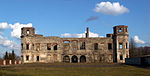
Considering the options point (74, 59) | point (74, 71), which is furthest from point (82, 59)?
point (74, 71)

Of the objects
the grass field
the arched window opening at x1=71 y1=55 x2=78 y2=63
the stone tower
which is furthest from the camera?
the arched window opening at x1=71 y1=55 x2=78 y2=63

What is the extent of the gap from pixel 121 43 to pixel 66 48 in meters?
13.4

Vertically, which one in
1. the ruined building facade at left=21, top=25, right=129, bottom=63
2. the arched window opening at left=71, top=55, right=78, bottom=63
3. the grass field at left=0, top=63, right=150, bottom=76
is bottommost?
the arched window opening at left=71, top=55, right=78, bottom=63

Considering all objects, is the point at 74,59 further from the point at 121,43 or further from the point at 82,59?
the point at 121,43

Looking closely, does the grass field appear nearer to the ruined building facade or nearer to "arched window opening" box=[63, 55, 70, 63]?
the ruined building facade

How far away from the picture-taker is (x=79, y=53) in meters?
58.7

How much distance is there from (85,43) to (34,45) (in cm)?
A: 1250

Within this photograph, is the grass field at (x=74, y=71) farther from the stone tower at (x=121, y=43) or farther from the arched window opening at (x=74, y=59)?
the arched window opening at (x=74, y=59)

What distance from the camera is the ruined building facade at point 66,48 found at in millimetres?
57844

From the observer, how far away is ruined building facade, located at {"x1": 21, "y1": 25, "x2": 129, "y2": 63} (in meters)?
57.8

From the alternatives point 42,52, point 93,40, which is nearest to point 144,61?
point 93,40

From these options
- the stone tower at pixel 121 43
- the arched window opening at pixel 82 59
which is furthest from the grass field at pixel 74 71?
the arched window opening at pixel 82 59

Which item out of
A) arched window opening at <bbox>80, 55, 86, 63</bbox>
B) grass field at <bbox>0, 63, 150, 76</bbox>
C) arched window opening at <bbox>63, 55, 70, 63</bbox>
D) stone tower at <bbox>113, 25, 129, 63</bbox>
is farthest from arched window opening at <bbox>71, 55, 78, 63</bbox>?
grass field at <bbox>0, 63, 150, 76</bbox>

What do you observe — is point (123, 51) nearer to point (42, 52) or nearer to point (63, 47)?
point (63, 47)
